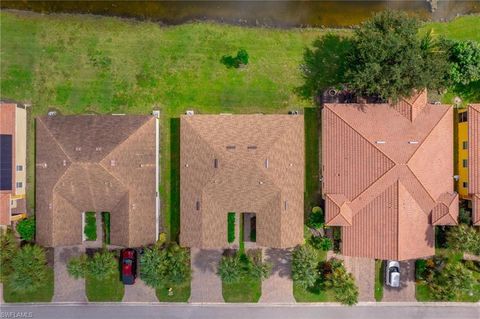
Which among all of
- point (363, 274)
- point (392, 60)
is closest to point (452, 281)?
point (363, 274)

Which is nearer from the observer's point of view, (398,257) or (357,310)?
(398,257)

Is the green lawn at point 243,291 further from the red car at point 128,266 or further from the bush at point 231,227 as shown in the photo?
the red car at point 128,266

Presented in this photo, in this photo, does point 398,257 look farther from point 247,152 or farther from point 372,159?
point 247,152

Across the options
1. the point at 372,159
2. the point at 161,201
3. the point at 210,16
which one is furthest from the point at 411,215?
the point at 210,16

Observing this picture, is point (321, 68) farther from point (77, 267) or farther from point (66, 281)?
point (66, 281)

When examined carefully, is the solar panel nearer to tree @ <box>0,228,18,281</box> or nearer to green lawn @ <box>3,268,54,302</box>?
tree @ <box>0,228,18,281</box>

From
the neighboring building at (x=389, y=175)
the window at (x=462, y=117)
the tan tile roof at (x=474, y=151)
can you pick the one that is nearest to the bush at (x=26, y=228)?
the neighboring building at (x=389, y=175)
